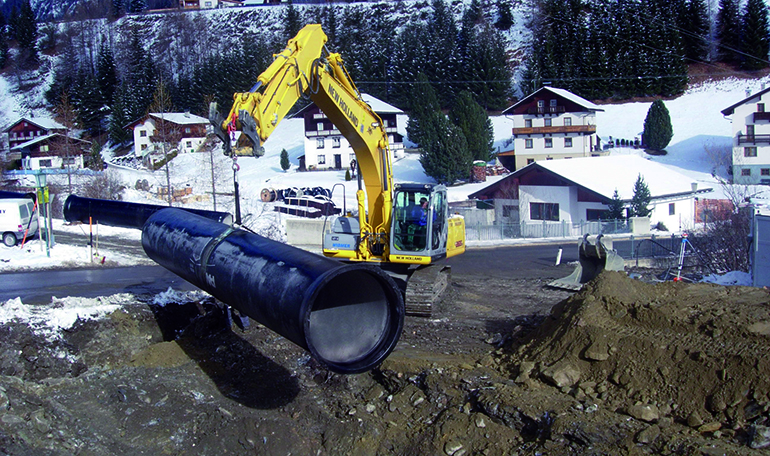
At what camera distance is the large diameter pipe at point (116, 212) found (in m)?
12.7

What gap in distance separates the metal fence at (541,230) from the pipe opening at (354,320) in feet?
83.2

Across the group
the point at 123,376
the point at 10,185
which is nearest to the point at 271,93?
the point at 123,376

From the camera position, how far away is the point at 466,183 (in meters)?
52.3

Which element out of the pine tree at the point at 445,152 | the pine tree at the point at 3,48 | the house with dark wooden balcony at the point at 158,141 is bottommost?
the pine tree at the point at 445,152

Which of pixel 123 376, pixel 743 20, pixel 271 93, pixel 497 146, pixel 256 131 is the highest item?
pixel 743 20

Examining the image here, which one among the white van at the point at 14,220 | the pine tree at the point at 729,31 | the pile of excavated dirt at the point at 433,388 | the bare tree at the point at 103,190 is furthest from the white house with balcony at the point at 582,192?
the pine tree at the point at 729,31

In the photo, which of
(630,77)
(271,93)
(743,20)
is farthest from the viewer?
(743,20)

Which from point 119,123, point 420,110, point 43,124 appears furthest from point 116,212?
point 43,124

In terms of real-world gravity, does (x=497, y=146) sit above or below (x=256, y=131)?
above

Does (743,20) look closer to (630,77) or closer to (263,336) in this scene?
(630,77)

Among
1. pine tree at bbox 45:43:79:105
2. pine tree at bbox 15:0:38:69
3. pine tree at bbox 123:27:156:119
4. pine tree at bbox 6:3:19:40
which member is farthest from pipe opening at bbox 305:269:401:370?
pine tree at bbox 6:3:19:40

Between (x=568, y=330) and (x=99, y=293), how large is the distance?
12.0m

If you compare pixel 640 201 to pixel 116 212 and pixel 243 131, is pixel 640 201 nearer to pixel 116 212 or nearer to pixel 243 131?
pixel 116 212

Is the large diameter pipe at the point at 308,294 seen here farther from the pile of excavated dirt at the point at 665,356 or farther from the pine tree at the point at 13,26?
the pine tree at the point at 13,26
